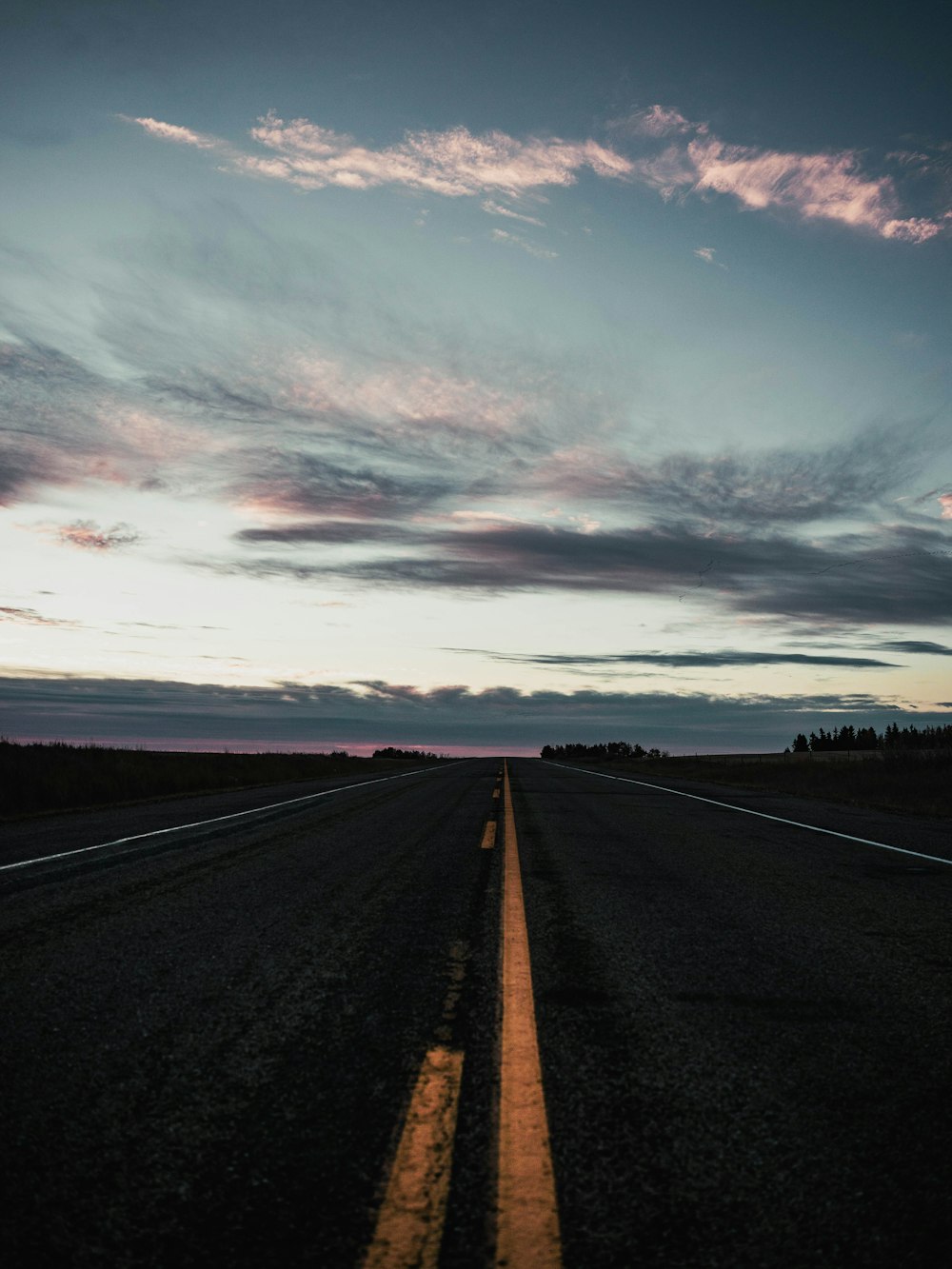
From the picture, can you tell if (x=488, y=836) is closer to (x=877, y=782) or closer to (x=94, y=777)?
(x=94, y=777)

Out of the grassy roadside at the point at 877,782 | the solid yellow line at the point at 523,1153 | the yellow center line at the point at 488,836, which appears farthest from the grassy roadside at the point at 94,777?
the grassy roadside at the point at 877,782

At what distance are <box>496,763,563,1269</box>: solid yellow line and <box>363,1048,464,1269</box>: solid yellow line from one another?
0.15m

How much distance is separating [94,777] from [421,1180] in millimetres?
19608

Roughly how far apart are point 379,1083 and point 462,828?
819cm

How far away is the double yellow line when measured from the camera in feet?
5.64

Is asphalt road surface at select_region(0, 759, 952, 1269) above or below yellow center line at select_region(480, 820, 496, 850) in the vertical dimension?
above

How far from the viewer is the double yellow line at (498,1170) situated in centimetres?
172

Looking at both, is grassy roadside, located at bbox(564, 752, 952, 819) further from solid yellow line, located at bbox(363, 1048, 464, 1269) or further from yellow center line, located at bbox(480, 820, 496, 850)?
solid yellow line, located at bbox(363, 1048, 464, 1269)

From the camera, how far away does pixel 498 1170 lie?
2.05 meters

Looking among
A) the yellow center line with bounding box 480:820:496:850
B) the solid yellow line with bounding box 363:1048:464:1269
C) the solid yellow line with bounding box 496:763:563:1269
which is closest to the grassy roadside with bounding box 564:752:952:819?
the yellow center line with bounding box 480:820:496:850

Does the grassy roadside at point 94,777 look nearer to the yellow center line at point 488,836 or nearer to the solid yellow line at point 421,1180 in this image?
the yellow center line at point 488,836

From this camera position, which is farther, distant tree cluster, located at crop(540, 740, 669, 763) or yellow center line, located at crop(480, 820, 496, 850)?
distant tree cluster, located at crop(540, 740, 669, 763)

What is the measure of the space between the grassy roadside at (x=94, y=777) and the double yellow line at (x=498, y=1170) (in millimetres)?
14297

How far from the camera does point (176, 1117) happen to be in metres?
2.34
